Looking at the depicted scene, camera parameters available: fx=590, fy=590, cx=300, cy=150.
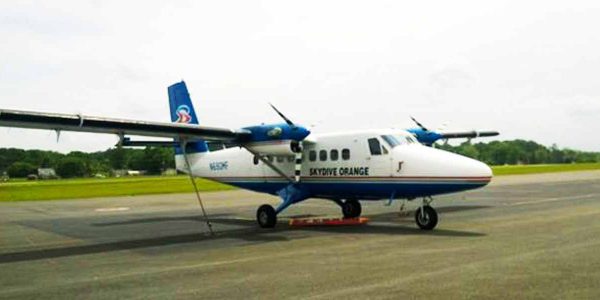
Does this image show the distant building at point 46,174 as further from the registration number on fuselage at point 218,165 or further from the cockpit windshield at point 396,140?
the cockpit windshield at point 396,140

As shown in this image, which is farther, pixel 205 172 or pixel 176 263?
pixel 205 172

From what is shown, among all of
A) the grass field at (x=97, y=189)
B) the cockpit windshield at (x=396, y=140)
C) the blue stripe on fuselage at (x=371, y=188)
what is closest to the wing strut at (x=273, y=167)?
the blue stripe on fuselage at (x=371, y=188)

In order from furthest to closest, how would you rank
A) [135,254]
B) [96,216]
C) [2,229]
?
[96,216]
[2,229]
[135,254]

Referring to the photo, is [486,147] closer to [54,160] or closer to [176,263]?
[54,160]

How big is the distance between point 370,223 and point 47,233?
10.5 metres

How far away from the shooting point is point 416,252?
40.6ft

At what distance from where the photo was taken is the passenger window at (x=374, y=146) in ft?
58.6

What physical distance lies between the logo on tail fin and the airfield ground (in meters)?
4.75

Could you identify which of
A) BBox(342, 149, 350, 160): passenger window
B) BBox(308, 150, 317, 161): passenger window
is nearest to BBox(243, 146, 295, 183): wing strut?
BBox(308, 150, 317, 161): passenger window

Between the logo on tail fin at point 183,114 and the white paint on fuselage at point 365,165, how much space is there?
2410 millimetres

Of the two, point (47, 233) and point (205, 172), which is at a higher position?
point (205, 172)

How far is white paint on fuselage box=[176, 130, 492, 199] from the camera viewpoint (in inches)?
629

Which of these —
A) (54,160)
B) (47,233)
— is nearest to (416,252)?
(47,233)

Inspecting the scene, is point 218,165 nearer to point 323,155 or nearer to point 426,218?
point 323,155
